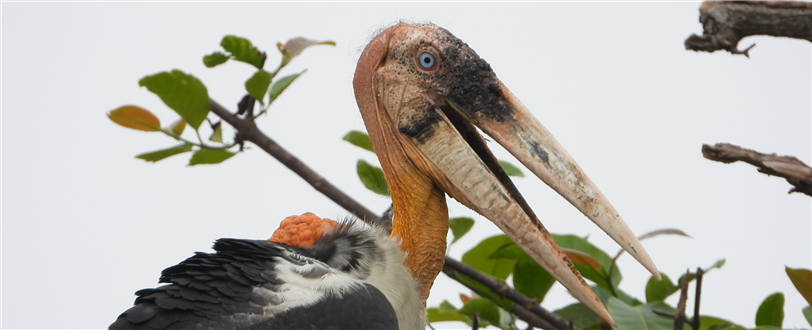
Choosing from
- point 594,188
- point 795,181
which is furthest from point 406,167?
point 795,181

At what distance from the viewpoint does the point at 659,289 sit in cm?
313

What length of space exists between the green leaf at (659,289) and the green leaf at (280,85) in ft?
4.93

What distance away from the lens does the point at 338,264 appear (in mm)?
2443

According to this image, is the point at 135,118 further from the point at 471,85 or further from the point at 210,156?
the point at 471,85

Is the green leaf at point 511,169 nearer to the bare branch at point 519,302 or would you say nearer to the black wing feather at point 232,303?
the bare branch at point 519,302

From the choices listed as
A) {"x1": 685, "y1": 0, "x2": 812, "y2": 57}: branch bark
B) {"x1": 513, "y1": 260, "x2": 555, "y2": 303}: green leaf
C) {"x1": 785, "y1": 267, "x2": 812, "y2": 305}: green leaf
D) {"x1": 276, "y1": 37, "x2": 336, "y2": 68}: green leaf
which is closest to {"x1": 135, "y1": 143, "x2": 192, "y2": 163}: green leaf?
{"x1": 276, "y1": 37, "x2": 336, "y2": 68}: green leaf

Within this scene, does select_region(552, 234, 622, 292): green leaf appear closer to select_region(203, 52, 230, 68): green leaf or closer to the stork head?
the stork head

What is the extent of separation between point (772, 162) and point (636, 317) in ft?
2.99

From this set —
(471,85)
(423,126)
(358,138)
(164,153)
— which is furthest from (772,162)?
(164,153)

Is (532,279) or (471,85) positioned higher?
(471,85)

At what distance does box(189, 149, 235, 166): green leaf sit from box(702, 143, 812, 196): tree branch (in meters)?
1.89

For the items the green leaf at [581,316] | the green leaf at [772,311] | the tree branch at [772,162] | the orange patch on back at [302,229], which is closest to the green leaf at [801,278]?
the green leaf at [772,311]

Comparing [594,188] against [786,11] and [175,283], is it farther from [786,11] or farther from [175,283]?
[175,283]

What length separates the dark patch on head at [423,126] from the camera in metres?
2.60
